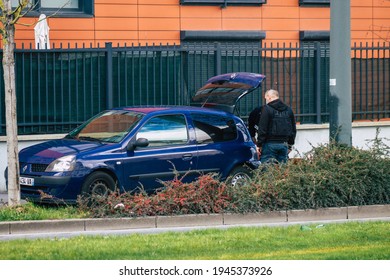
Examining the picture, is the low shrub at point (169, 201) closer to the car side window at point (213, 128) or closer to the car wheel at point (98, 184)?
the car wheel at point (98, 184)

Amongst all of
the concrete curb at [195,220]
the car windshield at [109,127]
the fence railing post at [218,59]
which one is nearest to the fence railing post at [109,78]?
the fence railing post at [218,59]

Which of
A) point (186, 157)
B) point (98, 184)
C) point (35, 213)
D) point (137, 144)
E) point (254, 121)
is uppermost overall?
point (254, 121)

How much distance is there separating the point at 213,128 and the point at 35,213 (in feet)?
12.6

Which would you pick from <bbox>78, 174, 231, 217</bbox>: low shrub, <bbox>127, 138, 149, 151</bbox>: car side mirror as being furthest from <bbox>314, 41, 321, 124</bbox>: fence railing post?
<bbox>78, 174, 231, 217</bbox>: low shrub

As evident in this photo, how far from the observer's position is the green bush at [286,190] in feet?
48.7

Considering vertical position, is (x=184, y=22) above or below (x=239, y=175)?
above

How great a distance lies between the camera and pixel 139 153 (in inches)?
642

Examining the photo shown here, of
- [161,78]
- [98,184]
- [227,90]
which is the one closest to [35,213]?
[98,184]

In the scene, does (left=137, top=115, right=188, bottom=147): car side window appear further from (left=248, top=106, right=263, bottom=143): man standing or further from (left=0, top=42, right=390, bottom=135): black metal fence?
(left=0, top=42, right=390, bottom=135): black metal fence

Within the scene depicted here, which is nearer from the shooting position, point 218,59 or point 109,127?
point 109,127

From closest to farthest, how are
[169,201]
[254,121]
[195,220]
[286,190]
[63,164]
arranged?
[195,220] < [169,201] < [286,190] < [63,164] < [254,121]

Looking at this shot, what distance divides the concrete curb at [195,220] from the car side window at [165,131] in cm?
226

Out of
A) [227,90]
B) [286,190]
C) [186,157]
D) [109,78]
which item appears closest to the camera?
[286,190]

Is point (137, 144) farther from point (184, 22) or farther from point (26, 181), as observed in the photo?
point (184, 22)
